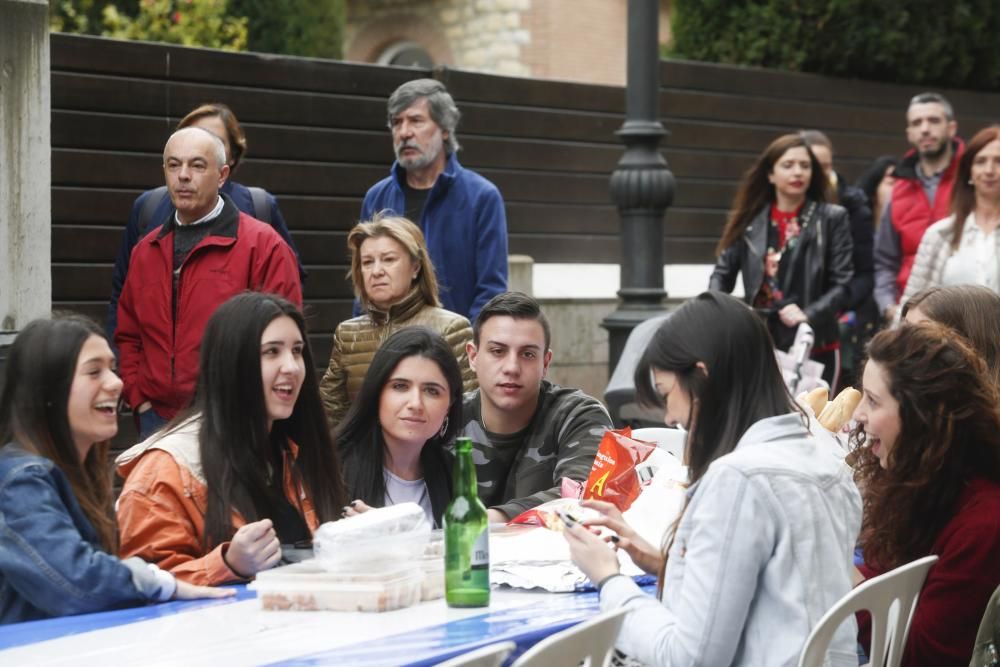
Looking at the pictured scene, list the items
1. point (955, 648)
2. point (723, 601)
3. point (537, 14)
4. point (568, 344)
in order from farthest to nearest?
point (537, 14) < point (568, 344) < point (955, 648) < point (723, 601)

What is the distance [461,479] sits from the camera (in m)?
3.51

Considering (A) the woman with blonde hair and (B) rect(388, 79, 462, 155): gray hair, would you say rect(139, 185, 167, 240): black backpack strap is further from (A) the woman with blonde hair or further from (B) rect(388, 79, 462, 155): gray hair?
(B) rect(388, 79, 462, 155): gray hair

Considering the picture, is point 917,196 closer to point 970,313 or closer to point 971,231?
point 971,231

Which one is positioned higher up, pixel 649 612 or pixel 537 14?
pixel 537 14

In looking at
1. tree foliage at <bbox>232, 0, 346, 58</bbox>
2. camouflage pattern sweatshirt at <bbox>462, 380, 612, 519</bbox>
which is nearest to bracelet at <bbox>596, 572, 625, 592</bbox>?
camouflage pattern sweatshirt at <bbox>462, 380, 612, 519</bbox>

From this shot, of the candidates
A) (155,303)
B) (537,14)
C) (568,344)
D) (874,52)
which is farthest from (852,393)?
(537,14)

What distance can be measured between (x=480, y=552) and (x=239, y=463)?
794mm

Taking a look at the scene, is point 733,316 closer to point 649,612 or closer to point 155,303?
point 649,612

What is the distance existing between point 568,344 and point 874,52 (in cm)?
452

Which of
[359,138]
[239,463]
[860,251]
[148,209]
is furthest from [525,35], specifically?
[239,463]

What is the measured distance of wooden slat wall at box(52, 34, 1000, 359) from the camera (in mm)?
8219

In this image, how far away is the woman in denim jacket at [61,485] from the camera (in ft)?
→ 11.0

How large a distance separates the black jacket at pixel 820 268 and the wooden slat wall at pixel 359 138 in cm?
253

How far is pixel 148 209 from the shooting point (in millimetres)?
6539
